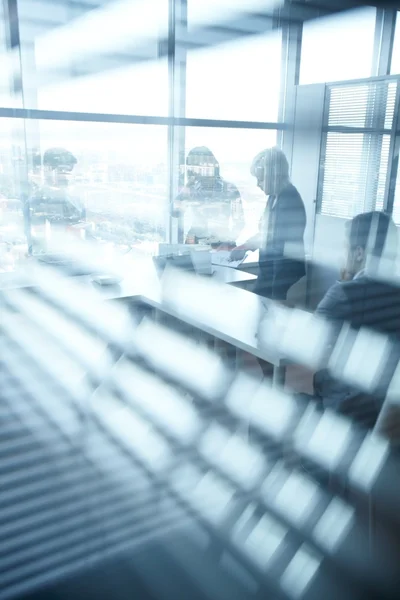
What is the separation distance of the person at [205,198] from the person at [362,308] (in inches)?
45.5

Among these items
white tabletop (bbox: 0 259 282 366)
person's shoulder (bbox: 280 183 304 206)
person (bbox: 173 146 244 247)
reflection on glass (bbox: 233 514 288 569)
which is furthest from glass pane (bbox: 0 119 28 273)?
reflection on glass (bbox: 233 514 288 569)

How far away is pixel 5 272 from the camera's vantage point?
1.70 metres

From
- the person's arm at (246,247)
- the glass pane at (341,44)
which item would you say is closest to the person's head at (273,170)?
the person's arm at (246,247)

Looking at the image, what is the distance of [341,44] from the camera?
198cm

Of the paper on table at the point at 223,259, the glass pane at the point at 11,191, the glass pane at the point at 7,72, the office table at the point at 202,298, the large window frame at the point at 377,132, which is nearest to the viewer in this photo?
the office table at the point at 202,298

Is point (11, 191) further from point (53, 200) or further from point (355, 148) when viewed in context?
point (355, 148)

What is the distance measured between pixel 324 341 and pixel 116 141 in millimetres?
1475

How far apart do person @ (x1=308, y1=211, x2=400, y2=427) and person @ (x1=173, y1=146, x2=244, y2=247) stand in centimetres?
115

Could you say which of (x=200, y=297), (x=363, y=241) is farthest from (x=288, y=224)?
(x=363, y=241)

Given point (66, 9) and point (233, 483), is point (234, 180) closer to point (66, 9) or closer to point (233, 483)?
point (66, 9)

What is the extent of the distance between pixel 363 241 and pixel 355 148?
1.50 m

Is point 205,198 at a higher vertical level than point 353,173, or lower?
lower

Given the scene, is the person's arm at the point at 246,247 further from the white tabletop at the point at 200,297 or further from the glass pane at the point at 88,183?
the glass pane at the point at 88,183

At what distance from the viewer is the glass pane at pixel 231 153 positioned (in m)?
2.43
